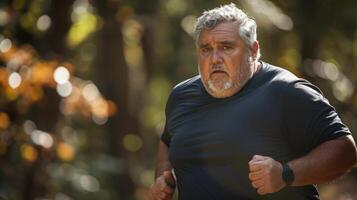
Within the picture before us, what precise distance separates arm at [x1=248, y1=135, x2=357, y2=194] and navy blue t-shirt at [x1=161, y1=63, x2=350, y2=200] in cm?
5

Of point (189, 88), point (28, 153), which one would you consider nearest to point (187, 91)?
point (189, 88)

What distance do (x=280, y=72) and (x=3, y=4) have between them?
507 cm

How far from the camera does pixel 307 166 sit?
3.77 m

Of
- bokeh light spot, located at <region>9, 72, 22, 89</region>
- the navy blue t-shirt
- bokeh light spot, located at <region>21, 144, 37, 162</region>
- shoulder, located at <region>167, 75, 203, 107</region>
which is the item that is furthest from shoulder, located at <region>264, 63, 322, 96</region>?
bokeh light spot, located at <region>21, 144, 37, 162</region>

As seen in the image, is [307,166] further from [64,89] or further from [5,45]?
[64,89]

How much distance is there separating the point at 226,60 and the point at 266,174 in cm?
72

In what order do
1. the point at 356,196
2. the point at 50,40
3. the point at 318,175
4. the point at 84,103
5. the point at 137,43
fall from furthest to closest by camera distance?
the point at 137,43
the point at 356,196
the point at 84,103
the point at 50,40
the point at 318,175

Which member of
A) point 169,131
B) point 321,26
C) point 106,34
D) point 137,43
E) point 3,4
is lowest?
point 137,43

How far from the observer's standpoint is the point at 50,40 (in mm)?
9398

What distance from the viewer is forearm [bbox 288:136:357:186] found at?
12.3 feet

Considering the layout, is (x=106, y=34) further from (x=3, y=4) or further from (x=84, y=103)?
(x=3, y=4)

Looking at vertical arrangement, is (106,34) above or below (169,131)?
below

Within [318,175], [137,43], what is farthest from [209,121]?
[137,43]

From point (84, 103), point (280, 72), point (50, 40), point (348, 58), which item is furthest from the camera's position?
point (348, 58)
